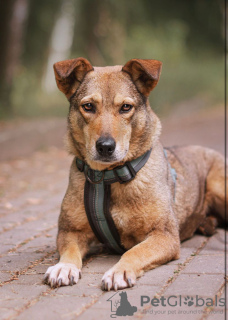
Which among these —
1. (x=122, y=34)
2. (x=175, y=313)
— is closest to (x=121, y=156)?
(x=175, y=313)

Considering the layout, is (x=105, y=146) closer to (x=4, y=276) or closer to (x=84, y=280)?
(x=84, y=280)

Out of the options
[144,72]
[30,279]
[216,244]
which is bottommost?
[216,244]

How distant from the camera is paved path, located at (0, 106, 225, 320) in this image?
10.8 ft

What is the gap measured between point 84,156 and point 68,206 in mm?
498

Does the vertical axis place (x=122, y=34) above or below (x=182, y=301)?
above

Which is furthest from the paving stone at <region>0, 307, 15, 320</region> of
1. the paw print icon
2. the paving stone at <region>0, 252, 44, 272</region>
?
the paw print icon

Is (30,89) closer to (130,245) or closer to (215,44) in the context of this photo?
(215,44)

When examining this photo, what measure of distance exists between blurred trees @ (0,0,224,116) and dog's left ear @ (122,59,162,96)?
12.1m

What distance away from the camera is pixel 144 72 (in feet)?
15.4

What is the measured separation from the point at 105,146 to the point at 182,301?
143 cm

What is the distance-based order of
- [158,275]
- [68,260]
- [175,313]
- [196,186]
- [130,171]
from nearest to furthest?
[175,313] → [158,275] → [68,260] → [130,171] → [196,186]

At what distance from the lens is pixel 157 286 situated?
12.4 ft

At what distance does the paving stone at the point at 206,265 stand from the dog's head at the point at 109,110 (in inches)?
43.8

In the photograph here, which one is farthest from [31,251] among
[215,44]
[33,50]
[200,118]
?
[215,44]
